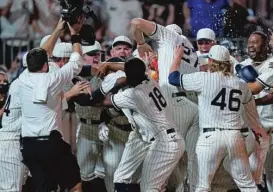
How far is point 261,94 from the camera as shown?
9195mm

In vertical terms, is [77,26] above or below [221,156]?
above

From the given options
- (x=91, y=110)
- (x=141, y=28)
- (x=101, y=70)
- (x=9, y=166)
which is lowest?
(x=9, y=166)

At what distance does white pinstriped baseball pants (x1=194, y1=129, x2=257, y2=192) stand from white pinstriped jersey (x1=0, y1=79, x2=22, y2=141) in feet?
5.49

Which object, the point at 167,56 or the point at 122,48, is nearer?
the point at 167,56

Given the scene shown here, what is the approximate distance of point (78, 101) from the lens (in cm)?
818

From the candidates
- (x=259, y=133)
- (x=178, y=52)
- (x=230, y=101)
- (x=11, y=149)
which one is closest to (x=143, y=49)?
(x=178, y=52)

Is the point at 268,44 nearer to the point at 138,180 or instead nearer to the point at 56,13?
the point at 138,180

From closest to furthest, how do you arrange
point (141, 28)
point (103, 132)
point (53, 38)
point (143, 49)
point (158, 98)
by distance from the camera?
point (158, 98), point (53, 38), point (141, 28), point (103, 132), point (143, 49)

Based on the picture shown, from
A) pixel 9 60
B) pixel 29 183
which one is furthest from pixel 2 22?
pixel 29 183

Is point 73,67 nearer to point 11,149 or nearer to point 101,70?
point 101,70

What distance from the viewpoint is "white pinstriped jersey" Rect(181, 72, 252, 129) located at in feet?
25.4

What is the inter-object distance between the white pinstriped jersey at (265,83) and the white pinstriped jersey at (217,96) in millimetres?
809

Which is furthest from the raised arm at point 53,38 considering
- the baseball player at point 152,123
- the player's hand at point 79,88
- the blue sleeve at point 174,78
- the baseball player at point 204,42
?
the baseball player at point 204,42

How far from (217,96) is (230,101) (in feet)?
0.43
